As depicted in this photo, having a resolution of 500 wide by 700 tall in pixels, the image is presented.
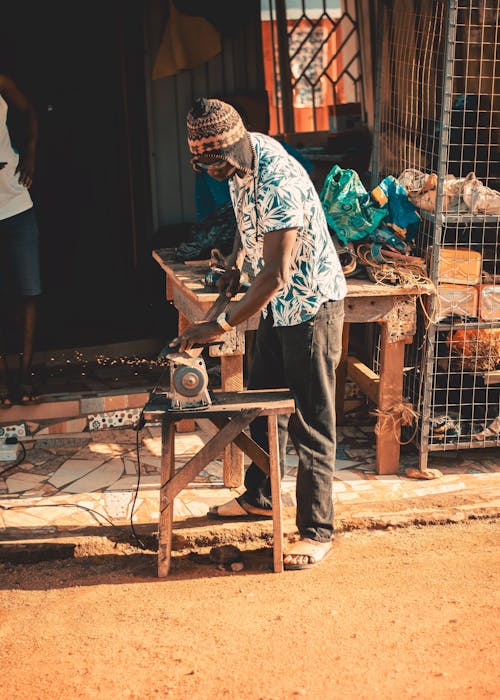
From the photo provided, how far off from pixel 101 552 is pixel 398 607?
1671 millimetres

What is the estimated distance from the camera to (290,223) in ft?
13.8

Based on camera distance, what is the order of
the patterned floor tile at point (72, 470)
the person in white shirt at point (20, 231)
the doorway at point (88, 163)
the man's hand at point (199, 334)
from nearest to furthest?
the man's hand at point (199, 334)
the patterned floor tile at point (72, 470)
the person in white shirt at point (20, 231)
the doorway at point (88, 163)

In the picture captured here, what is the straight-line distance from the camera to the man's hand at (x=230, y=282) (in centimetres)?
479

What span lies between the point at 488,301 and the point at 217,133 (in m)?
2.32

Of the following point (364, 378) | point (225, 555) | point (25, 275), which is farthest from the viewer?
point (25, 275)

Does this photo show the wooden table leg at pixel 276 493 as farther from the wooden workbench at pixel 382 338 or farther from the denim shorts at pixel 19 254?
the denim shorts at pixel 19 254

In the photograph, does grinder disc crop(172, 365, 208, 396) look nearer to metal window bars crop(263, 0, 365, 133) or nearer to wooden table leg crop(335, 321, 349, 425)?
wooden table leg crop(335, 321, 349, 425)

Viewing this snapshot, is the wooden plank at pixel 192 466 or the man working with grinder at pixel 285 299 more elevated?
the man working with grinder at pixel 285 299

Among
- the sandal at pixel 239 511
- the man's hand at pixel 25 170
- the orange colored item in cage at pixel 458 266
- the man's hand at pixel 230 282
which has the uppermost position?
the man's hand at pixel 25 170

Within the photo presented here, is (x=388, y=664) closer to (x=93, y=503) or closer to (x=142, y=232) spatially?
(x=93, y=503)

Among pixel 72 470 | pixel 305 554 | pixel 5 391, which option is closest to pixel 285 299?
pixel 305 554

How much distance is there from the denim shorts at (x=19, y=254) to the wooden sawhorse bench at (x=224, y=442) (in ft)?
6.80

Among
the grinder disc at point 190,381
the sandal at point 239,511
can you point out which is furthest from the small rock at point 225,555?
the grinder disc at point 190,381

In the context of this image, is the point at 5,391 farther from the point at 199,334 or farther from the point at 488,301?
the point at 488,301
